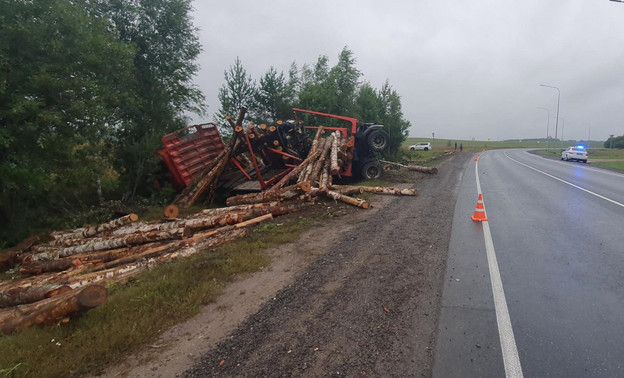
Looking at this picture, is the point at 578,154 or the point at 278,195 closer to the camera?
the point at 278,195

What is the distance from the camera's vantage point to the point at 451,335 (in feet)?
11.0

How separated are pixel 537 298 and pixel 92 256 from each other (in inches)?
310

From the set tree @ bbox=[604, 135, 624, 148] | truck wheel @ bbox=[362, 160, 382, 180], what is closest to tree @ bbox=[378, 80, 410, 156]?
truck wheel @ bbox=[362, 160, 382, 180]

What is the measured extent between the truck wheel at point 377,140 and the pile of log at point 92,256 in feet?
18.0

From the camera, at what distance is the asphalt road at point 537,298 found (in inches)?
117

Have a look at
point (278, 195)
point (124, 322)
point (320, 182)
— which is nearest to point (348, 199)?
point (320, 182)

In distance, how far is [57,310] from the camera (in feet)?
12.0

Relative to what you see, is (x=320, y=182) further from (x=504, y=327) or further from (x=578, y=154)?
(x=578, y=154)

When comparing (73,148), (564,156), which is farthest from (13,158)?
(564,156)

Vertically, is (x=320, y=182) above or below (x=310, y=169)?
below

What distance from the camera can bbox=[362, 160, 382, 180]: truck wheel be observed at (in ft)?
47.8

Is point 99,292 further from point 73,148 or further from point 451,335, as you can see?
point 73,148

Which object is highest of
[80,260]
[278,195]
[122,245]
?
[278,195]

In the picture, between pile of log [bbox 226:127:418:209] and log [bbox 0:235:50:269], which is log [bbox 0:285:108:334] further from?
pile of log [bbox 226:127:418:209]
